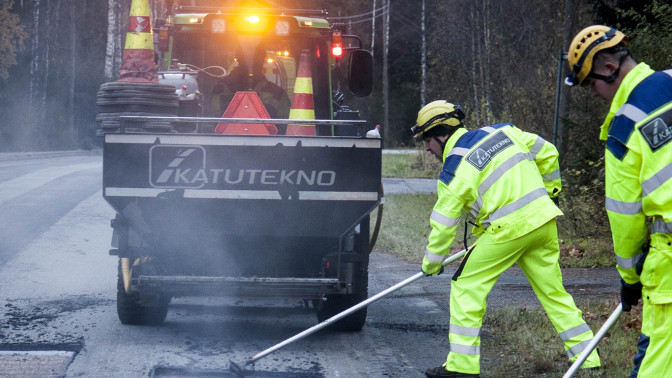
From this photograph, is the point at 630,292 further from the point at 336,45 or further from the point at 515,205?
the point at 336,45

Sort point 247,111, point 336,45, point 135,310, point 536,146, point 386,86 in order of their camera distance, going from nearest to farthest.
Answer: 1. point 536,146
2. point 135,310
3. point 247,111
4. point 336,45
5. point 386,86

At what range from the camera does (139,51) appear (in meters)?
7.77

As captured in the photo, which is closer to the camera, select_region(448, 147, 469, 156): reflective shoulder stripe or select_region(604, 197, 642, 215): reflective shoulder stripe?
select_region(604, 197, 642, 215): reflective shoulder stripe

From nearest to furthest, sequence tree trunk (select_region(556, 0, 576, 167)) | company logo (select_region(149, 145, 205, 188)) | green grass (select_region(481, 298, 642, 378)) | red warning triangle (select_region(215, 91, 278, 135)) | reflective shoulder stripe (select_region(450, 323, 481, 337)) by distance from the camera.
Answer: reflective shoulder stripe (select_region(450, 323, 481, 337)) < green grass (select_region(481, 298, 642, 378)) < company logo (select_region(149, 145, 205, 188)) < red warning triangle (select_region(215, 91, 278, 135)) < tree trunk (select_region(556, 0, 576, 167))

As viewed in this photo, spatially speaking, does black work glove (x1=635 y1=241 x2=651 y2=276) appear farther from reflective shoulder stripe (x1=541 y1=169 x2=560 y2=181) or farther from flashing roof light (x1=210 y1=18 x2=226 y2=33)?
flashing roof light (x1=210 y1=18 x2=226 y2=33)

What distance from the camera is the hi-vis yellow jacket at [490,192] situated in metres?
5.13

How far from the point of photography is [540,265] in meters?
5.31

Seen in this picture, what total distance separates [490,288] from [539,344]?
4.84 ft

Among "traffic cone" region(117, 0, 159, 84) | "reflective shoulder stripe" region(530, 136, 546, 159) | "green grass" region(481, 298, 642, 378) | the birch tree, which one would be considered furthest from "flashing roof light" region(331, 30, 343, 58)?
the birch tree

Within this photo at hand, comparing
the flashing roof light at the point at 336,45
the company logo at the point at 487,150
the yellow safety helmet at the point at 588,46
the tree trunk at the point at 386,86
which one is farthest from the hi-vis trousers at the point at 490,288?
the tree trunk at the point at 386,86

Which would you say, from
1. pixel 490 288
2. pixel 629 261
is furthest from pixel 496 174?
pixel 629 261

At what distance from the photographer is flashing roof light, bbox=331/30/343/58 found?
8.27m

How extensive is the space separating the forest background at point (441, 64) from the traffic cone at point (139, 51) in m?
1.27

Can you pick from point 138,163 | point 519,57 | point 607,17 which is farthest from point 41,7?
point 138,163
